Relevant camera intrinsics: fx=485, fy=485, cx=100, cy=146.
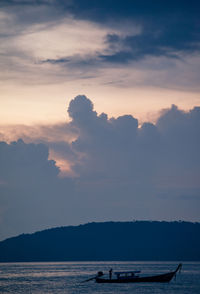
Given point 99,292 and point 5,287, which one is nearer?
point 99,292

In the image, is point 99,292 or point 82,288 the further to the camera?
point 82,288

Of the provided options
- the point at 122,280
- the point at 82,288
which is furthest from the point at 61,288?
the point at 122,280

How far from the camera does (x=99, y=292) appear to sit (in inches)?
4550

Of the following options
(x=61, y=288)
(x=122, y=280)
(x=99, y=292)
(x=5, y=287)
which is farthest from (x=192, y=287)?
(x=5, y=287)

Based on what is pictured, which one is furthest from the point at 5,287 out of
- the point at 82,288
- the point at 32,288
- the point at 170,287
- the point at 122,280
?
the point at 170,287

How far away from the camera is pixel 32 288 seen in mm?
124375

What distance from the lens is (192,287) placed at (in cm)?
12500

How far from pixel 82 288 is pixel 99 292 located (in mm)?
11345

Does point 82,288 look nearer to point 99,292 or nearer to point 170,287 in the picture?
point 99,292

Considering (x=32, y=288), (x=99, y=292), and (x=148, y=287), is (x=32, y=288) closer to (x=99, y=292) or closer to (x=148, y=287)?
(x=99, y=292)

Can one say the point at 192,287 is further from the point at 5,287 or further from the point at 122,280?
the point at 5,287

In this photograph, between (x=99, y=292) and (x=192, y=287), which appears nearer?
(x=99, y=292)

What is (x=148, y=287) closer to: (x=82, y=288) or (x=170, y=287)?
(x=170, y=287)

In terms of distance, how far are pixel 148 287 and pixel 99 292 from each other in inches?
620
